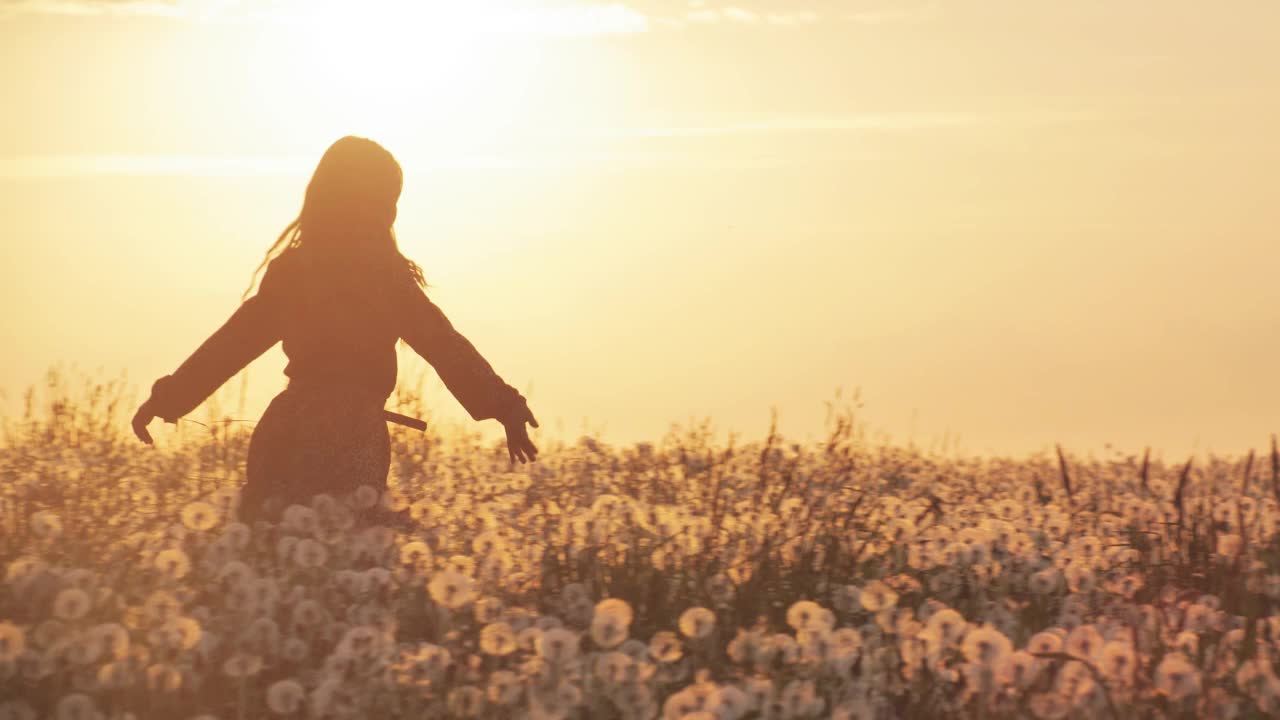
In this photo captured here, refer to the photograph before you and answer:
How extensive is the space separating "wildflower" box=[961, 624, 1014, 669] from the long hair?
397 centimetres

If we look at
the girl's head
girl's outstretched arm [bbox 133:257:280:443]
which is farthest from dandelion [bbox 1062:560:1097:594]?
girl's outstretched arm [bbox 133:257:280:443]

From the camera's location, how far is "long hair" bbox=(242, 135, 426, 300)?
719cm

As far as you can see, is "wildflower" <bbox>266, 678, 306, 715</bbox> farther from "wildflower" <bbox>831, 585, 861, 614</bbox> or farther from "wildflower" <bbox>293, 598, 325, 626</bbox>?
"wildflower" <bbox>831, 585, 861, 614</bbox>

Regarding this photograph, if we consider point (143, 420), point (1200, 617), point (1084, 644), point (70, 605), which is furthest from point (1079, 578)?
point (143, 420)

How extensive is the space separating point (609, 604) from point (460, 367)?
3363mm

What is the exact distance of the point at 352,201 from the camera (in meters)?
7.20

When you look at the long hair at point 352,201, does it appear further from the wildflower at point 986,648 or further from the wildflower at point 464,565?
the wildflower at point 986,648

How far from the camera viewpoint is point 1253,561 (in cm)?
655

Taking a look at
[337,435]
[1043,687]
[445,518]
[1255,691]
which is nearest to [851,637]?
[1043,687]

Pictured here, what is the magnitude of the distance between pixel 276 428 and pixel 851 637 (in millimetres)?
3611

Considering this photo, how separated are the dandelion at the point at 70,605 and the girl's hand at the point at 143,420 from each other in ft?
9.94

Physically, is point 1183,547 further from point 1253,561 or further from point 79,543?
point 79,543

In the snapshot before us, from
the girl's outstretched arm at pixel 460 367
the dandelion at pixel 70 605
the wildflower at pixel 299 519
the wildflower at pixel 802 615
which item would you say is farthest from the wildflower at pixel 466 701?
the girl's outstretched arm at pixel 460 367

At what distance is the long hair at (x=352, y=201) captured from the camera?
7.19 metres
